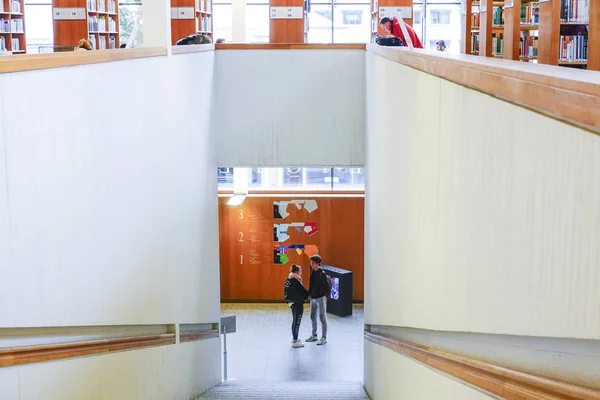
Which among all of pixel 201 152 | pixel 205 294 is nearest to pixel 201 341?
pixel 205 294

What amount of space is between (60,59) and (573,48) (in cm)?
665

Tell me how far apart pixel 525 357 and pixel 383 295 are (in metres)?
3.65

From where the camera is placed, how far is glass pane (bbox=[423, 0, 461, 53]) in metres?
12.7

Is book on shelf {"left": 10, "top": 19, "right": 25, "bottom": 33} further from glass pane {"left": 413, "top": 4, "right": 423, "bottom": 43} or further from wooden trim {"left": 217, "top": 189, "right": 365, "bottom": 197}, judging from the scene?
glass pane {"left": 413, "top": 4, "right": 423, "bottom": 43}

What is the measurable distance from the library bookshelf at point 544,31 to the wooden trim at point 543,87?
2.43m

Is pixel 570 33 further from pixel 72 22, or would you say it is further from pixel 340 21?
pixel 72 22

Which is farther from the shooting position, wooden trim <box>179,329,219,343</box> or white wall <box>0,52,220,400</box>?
wooden trim <box>179,329,219,343</box>

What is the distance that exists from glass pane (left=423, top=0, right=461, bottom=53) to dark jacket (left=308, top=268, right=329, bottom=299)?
5.09 metres

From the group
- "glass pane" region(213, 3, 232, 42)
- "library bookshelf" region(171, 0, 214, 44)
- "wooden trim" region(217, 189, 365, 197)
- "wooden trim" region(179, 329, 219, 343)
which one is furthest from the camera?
"glass pane" region(213, 3, 232, 42)

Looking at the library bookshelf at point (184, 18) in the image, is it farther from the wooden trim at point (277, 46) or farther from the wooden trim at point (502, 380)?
the wooden trim at point (502, 380)

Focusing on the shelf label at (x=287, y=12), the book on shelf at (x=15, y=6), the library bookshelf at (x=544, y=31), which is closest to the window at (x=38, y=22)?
the book on shelf at (x=15, y=6)

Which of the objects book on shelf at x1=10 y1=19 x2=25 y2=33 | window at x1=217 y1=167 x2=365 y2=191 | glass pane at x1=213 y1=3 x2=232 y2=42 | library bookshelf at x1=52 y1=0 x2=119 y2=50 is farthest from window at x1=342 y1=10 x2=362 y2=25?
book on shelf at x1=10 y1=19 x2=25 y2=33

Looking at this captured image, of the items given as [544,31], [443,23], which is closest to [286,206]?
[443,23]

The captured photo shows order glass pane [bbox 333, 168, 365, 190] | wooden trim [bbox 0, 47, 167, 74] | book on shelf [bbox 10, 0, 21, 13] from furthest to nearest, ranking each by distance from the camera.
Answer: glass pane [bbox 333, 168, 365, 190]
book on shelf [bbox 10, 0, 21, 13]
wooden trim [bbox 0, 47, 167, 74]
